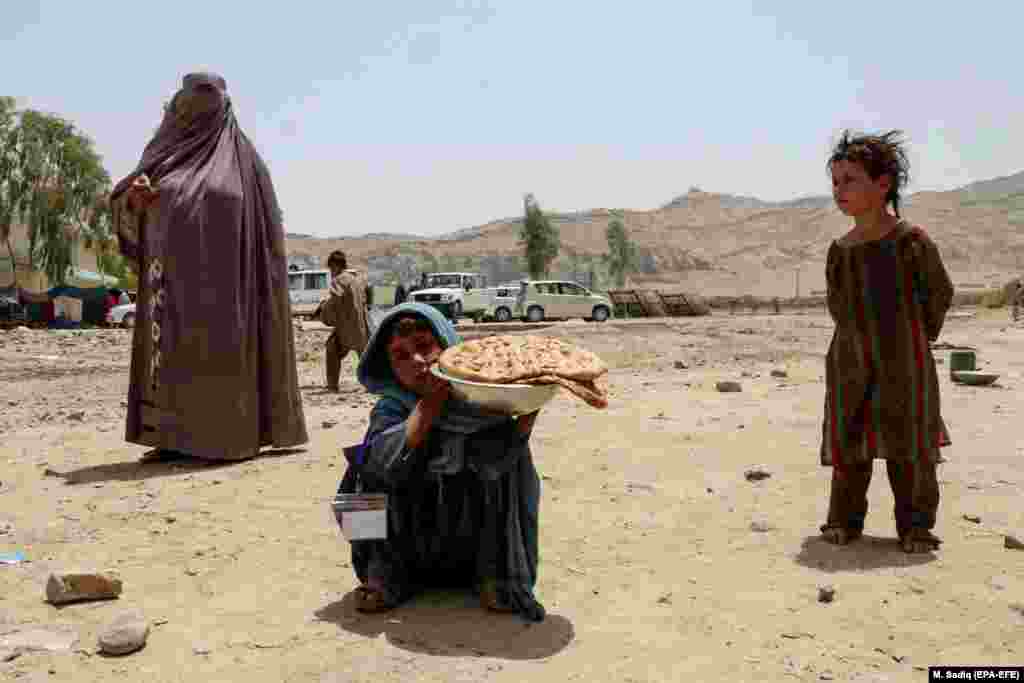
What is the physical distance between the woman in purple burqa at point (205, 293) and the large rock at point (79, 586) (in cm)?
239

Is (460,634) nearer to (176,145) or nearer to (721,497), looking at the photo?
(721,497)

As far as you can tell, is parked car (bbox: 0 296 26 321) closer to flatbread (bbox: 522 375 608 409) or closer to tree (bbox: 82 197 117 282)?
tree (bbox: 82 197 117 282)

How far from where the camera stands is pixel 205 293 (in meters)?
6.01

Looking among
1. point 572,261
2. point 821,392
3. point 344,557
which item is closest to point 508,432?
point 344,557

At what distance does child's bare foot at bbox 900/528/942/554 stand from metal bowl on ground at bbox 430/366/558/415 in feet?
6.49

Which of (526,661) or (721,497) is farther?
(721,497)

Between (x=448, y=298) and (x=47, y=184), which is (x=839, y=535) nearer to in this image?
(x=448, y=298)

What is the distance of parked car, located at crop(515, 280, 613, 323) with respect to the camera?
1126 inches

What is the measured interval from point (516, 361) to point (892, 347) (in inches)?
76.7

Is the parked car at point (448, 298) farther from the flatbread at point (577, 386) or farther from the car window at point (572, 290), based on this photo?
the flatbread at point (577, 386)

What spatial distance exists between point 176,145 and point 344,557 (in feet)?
11.2

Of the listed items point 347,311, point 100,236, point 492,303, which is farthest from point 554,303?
point 100,236

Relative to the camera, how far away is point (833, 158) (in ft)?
13.7

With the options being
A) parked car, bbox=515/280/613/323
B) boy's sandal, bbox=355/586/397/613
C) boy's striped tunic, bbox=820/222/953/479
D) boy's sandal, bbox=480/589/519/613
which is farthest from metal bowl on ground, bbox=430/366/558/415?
parked car, bbox=515/280/613/323
